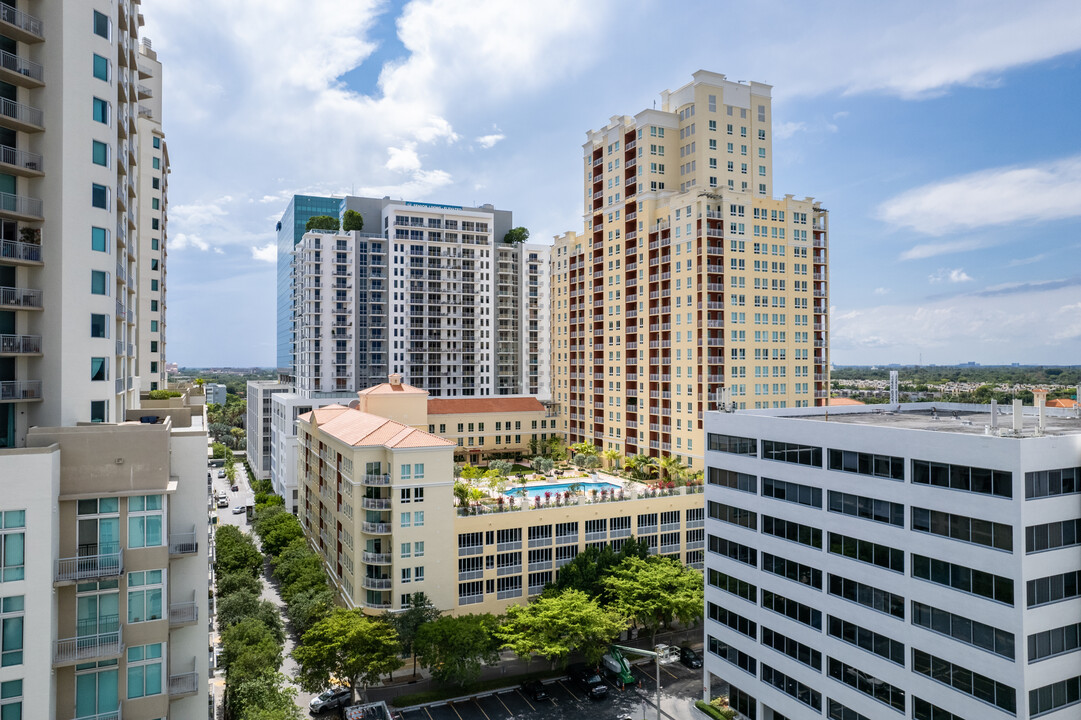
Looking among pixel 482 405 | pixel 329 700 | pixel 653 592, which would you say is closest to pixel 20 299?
pixel 329 700

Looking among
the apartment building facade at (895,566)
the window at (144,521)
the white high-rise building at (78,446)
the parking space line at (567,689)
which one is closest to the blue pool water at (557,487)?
the parking space line at (567,689)

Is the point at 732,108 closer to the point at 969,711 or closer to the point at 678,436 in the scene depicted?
the point at 678,436

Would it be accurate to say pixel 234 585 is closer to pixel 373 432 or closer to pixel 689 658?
pixel 373 432

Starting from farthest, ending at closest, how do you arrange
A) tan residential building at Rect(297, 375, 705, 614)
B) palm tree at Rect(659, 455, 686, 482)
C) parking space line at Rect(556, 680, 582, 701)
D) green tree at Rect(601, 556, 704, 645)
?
palm tree at Rect(659, 455, 686, 482)
green tree at Rect(601, 556, 704, 645)
tan residential building at Rect(297, 375, 705, 614)
parking space line at Rect(556, 680, 582, 701)

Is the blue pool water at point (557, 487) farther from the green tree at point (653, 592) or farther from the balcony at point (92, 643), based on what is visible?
the balcony at point (92, 643)

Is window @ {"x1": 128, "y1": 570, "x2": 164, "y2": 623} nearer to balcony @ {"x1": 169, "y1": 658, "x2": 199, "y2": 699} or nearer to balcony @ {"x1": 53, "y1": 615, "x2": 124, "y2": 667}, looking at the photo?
balcony @ {"x1": 53, "y1": 615, "x2": 124, "y2": 667}

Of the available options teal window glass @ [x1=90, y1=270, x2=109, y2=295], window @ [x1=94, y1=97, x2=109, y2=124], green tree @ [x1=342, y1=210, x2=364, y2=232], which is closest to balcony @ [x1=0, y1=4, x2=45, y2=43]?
window @ [x1=94, y1=97, x2=109, y2=124]
